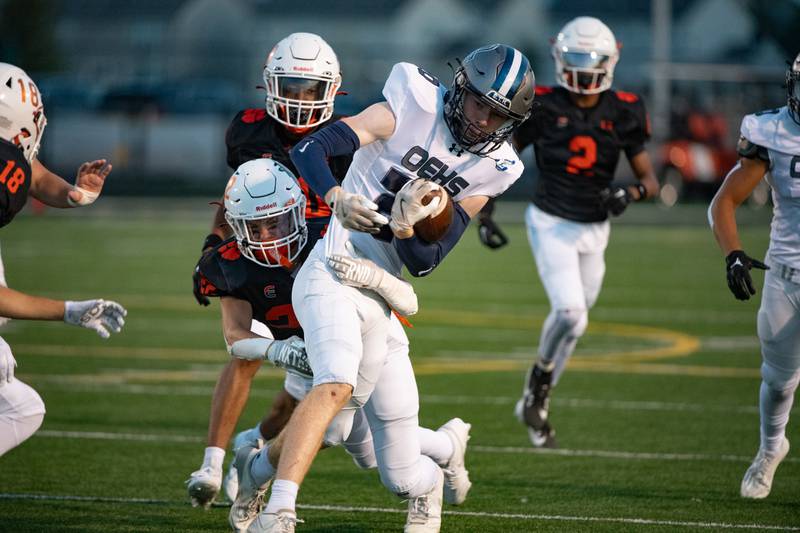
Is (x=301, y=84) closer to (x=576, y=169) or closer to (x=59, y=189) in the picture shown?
(x=59, y=189)

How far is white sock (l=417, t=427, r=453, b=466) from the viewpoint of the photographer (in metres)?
5.45

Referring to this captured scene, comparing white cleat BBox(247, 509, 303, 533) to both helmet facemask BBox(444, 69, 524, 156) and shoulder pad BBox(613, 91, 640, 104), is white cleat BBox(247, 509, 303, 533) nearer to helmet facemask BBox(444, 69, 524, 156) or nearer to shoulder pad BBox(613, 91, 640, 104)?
helmet facemask BBox(444, 69, 524, 156)

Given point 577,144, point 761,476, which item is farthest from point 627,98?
point 761,476

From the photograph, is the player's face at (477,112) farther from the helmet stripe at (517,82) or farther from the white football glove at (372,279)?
the white football glove at (372,279)

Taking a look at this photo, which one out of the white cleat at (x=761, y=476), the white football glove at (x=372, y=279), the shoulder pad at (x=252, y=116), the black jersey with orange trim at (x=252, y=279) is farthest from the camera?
the shoulder pad at (x=252, y=116)

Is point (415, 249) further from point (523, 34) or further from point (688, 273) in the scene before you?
point (523, 34)

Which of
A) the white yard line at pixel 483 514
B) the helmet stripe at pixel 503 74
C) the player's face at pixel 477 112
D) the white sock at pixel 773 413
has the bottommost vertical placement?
the white yard line at pixel 483 514

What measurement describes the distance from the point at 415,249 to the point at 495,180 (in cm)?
54

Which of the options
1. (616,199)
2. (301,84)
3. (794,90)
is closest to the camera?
(794,90)

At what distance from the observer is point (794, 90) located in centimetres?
578

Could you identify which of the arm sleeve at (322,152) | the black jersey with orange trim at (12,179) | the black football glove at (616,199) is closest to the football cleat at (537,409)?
the black football glove at (616,199)

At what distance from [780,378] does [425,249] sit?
2087mm

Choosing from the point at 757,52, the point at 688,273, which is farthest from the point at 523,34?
the point at 688,273

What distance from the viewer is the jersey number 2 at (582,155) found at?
8.03m
